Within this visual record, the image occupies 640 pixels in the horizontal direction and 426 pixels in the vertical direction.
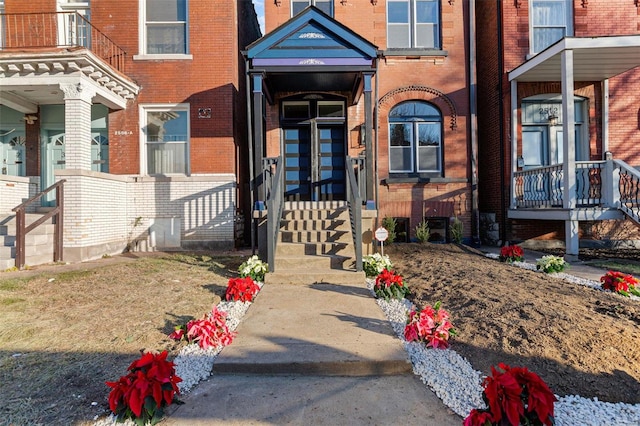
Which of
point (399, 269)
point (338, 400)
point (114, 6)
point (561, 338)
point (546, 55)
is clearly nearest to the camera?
point (338, 400)

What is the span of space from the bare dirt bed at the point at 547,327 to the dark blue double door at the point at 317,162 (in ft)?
14.6

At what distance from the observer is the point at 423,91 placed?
383 inches

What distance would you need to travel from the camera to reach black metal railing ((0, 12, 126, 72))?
891 cm

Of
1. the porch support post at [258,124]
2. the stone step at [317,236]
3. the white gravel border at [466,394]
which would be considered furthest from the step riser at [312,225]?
the white gravel border at [466,394]

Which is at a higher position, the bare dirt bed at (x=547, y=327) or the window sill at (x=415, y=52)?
the window sill at (x=415, y=52)

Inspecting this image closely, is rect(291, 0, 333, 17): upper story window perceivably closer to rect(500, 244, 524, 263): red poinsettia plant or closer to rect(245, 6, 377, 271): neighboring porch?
rect(245, 6, 377, 271): neighboring porch

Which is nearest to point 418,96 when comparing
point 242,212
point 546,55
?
point 546,55

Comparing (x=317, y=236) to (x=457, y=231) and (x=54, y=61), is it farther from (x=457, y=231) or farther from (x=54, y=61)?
(x=54, y=61)

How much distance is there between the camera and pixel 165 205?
9094 mm

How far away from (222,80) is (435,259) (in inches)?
271

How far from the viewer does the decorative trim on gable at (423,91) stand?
9680mm

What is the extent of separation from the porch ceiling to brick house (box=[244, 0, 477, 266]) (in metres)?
3.62

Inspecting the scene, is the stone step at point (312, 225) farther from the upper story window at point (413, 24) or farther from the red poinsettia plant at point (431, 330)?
the upper story window at point (413, 24)

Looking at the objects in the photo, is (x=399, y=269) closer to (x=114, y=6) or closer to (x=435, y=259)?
(x=435, y=259)
